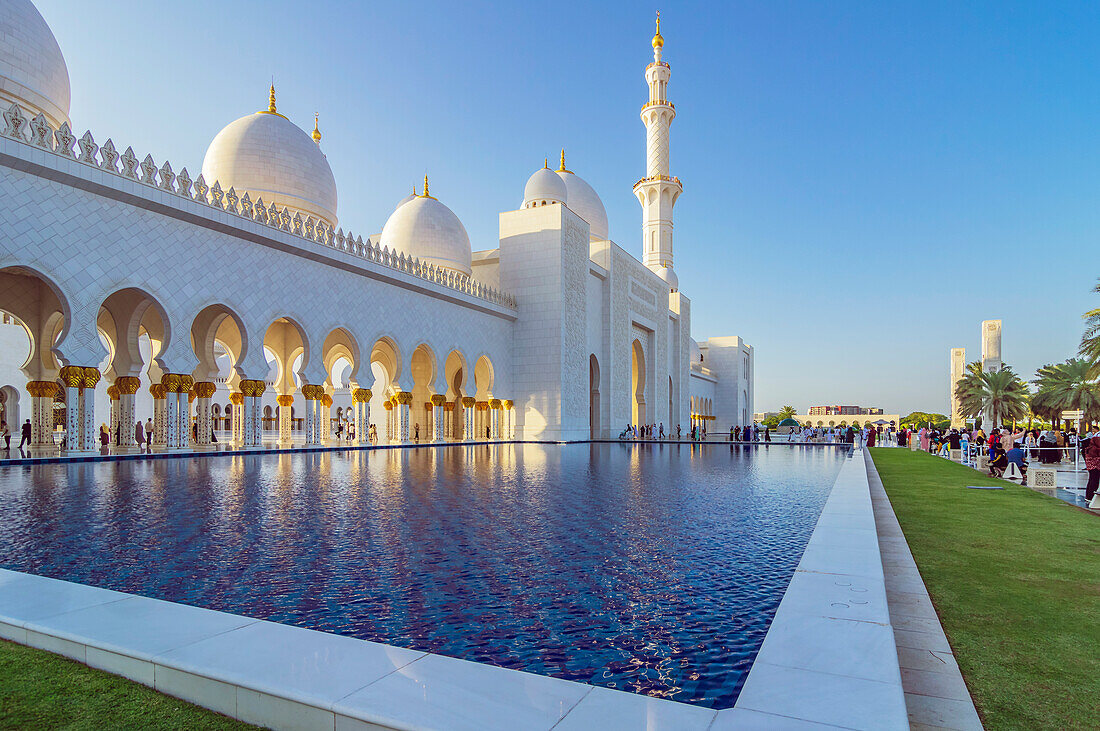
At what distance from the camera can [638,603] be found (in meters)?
2.56

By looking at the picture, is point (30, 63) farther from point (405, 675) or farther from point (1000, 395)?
point (1000, 395)

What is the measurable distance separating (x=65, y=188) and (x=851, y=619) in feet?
37.9

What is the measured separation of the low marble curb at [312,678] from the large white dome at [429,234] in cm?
1904

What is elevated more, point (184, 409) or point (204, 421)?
point (184, 409)

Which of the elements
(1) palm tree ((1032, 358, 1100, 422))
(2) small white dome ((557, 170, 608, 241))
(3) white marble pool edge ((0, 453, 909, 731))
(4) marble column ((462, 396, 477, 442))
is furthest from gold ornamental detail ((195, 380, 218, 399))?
(1) palm tree ((1032, 358, 1100, 422))

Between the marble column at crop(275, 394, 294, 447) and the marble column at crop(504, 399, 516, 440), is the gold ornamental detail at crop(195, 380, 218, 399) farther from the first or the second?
the marble column at crop(504, 399, 516, 440)

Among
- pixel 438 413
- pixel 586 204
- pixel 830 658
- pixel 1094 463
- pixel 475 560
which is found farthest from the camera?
pixel 586 204

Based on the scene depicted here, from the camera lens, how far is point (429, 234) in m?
20.8

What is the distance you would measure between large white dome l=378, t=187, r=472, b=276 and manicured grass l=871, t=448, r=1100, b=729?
56.6ft

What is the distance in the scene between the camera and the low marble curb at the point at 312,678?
4.61 feet

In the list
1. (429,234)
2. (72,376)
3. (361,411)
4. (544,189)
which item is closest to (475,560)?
(72,376)

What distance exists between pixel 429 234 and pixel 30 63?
35.6ft

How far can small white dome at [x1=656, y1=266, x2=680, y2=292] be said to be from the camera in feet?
101

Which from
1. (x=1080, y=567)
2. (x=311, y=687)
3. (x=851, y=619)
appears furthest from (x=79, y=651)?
(x=1080, y=567)
